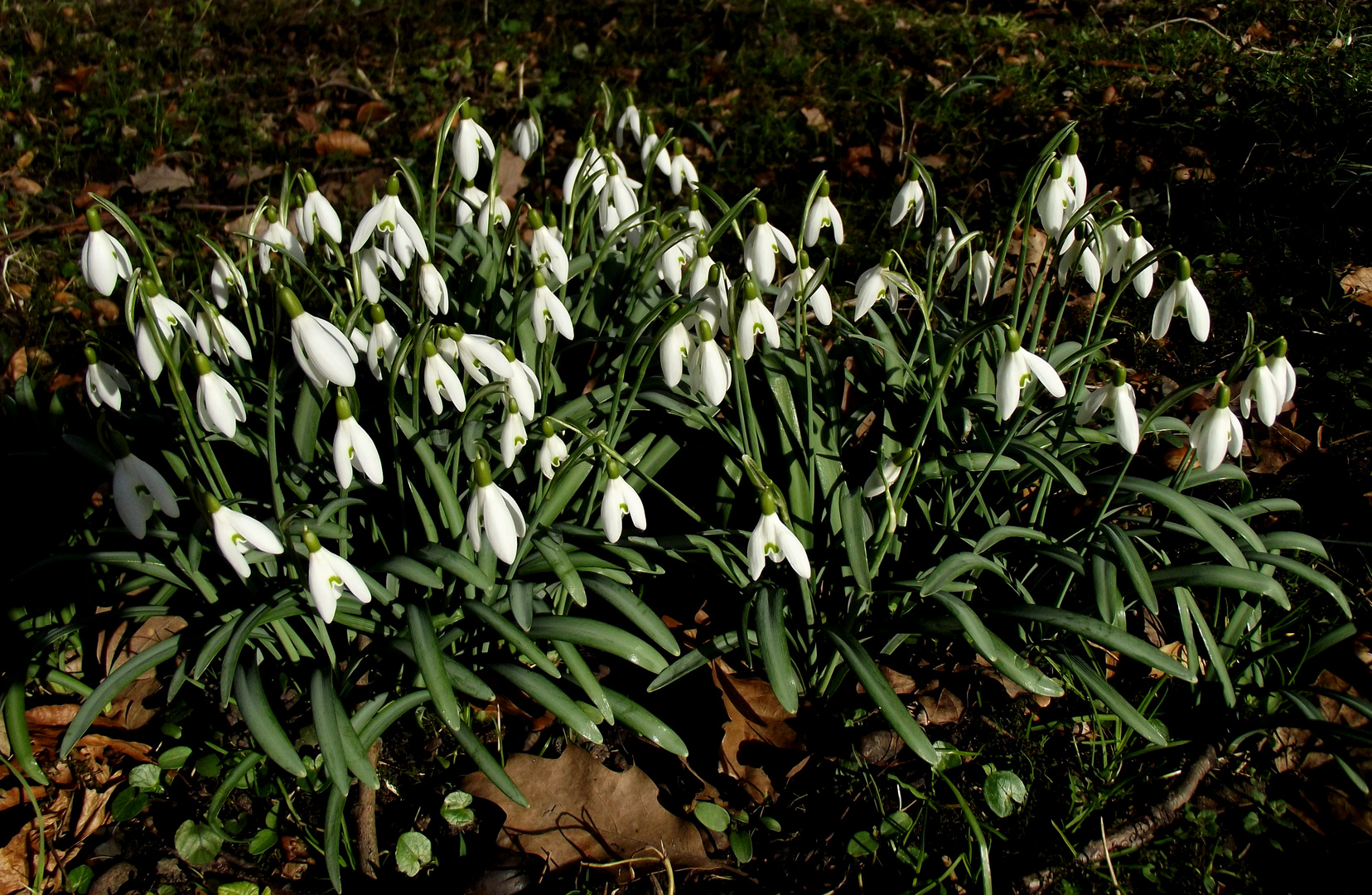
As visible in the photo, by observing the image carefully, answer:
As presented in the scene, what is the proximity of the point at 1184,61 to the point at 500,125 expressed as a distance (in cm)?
286

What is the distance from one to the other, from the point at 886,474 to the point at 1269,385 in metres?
0.68

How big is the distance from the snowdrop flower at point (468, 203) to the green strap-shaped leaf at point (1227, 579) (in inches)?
71.9

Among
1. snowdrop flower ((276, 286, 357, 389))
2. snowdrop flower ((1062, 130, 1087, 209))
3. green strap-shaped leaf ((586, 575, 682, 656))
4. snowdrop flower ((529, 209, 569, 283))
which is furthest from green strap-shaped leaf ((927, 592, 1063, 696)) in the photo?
snowdrop flower ((276, 286, 357, 389))

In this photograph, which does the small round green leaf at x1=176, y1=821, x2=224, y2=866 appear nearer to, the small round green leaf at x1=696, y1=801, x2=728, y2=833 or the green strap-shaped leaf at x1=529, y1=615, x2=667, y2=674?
the green strap-shaped leaf at x1=529, y1=615, x2=667, y2=674

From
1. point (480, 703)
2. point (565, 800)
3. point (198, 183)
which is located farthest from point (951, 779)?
point (198, 183)

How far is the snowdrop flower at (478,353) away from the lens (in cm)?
172

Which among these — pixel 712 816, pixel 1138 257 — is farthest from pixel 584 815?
pixel 1138 257

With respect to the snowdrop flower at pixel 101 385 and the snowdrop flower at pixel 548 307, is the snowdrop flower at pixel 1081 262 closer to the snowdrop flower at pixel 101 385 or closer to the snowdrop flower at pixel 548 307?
the snowdrop flower at pixel 548 307

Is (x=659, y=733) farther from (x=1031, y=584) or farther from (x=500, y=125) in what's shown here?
(x=500, y=125)

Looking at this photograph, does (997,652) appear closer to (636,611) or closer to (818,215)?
(636,611)

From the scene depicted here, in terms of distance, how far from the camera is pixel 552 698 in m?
1.75

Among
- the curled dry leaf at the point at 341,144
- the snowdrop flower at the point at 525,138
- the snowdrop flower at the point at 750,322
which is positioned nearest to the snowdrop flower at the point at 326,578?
the snowdrop flower at the point at 750,322

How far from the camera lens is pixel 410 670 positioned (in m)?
2.00

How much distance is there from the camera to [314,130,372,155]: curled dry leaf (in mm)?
4066
